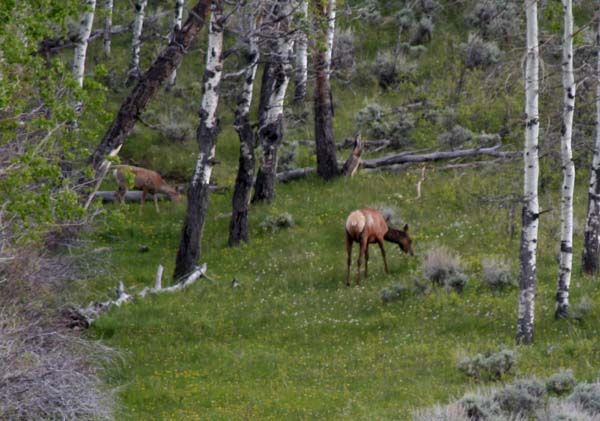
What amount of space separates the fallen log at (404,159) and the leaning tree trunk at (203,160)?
621 centimetres

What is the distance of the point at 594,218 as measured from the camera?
61.7 feet

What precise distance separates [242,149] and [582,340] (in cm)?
961

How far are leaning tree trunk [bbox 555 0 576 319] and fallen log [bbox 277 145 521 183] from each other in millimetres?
10271

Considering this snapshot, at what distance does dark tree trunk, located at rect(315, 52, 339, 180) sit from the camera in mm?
26078

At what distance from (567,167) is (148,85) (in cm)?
815

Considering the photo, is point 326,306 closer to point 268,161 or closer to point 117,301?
point 117,301

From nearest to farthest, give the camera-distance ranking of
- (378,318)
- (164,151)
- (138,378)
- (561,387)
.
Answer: (561,387) → (138,378) → (378,318) → (164,151)

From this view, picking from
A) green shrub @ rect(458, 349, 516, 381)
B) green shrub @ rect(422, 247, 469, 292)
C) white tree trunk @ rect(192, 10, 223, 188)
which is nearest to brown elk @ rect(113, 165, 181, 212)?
white tree trunk @ rect(192, 10, 223, 188)

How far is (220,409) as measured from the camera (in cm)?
1435

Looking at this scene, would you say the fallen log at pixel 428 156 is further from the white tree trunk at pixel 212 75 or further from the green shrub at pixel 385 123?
the white tree trunk at pixel 212 75

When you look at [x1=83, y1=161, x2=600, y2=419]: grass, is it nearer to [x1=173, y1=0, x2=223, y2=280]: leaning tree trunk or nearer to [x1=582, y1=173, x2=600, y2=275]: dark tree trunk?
[x1=582, y1=173, x2=600, y2=275]: dark tree trunk

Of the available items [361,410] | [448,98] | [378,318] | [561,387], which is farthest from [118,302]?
[448,98]

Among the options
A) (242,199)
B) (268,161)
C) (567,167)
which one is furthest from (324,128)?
(567,167)

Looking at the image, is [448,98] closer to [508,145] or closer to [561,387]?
[508,145]
